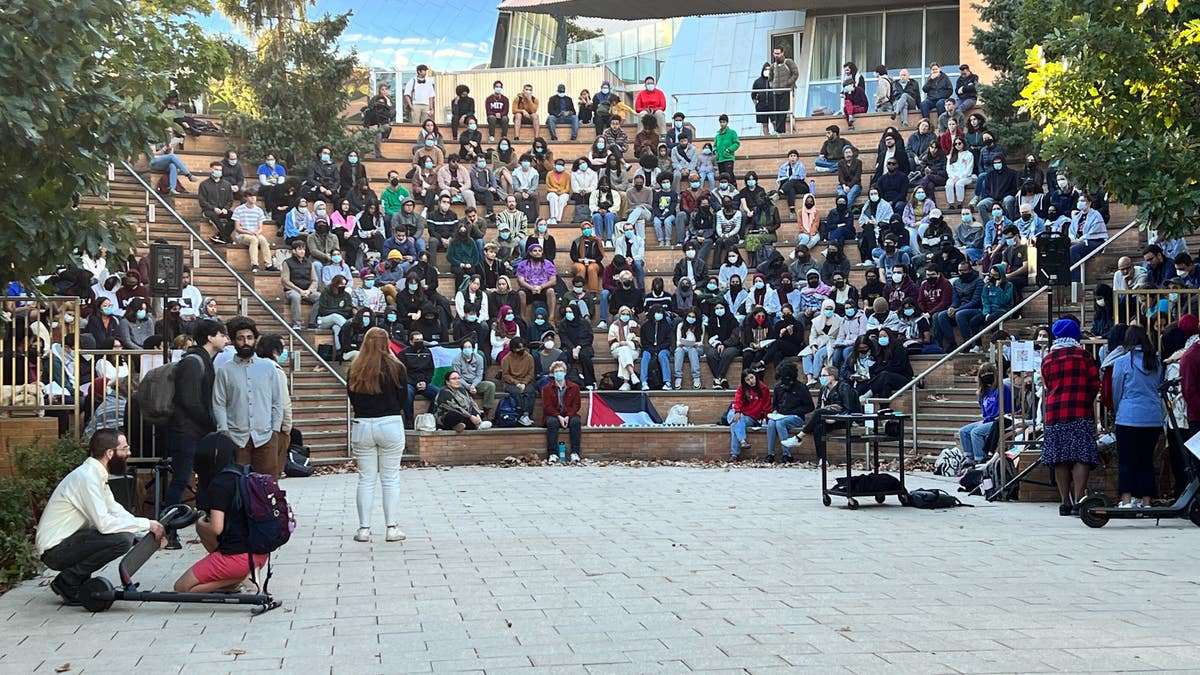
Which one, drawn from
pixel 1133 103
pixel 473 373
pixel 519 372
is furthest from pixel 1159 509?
pixel 473 373

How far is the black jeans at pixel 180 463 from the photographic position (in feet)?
36.6

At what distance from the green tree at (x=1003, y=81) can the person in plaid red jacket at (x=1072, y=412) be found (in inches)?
543

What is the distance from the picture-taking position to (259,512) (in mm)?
8281

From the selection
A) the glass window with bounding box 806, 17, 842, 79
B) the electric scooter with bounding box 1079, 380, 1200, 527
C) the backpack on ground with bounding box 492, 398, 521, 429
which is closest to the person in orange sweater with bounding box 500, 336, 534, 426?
the backpack on ground with bounding box 492, 398, 521, 429

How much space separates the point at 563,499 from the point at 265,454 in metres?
4.45

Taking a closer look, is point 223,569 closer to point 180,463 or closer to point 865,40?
point 180,463

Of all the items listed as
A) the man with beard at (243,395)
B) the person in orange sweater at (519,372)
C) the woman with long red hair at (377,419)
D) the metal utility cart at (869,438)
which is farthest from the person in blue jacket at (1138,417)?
the person in orange sweater at (519,372)

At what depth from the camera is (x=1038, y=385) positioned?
15961mm

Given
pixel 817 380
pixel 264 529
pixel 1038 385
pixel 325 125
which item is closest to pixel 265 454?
pixel 264 529

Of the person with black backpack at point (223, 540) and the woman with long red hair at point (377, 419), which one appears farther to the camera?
the woman with long red hair at point (377, 419)

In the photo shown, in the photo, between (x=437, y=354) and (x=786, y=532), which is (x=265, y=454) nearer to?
(x=786, y=532)

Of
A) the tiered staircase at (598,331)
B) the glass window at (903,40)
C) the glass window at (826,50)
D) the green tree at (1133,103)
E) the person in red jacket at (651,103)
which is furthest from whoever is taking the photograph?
the glass window at (826,50)

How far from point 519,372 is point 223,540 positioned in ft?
44.2

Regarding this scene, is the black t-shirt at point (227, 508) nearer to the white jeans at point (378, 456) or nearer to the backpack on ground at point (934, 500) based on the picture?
the white jeans at point (378, 456)
